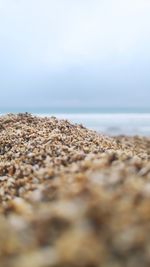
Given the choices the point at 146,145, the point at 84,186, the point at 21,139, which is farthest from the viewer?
the point at 146,145

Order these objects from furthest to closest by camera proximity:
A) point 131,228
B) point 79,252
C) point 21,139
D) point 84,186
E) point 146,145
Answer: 1. point 146,145
2. point 21,139
3. point 84,186
4. point 131,228
5. point 79,252

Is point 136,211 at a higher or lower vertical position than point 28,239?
higher

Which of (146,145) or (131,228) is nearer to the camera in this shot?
(131,228)

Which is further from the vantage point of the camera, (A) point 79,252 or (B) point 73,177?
(B) point 73,177

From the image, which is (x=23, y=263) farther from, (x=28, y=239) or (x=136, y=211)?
(x=136, y=211)

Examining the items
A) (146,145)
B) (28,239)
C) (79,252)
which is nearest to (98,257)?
(79,252)

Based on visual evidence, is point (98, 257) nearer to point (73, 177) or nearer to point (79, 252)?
point (79, 252)

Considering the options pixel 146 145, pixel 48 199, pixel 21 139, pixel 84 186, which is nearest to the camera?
pixel 84 186

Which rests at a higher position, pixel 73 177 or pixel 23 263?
pixel 73 177

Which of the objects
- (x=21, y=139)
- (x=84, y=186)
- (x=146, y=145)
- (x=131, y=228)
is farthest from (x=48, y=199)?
(x=146, y=145)
